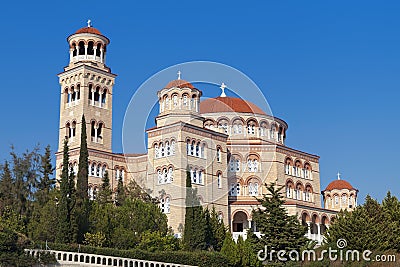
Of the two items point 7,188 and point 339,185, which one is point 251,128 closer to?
point 339,185

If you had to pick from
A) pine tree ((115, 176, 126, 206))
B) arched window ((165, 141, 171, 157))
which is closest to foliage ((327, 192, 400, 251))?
arched window ((165, 141, 171, 157))

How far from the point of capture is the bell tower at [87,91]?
49.9 m

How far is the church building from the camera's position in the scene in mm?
45469

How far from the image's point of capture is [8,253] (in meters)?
28.6

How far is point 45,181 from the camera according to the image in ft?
134

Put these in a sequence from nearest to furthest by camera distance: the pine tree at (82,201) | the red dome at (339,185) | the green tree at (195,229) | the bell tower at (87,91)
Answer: the pine tree at (82,201)
the green tree at (195,229)
the bell tower at (87,91)
the red dome at (339,185)

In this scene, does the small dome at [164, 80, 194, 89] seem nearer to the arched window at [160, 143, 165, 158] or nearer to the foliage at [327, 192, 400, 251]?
the arched window at [160, 143, 165, 158]

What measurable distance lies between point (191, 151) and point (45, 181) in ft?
36.3

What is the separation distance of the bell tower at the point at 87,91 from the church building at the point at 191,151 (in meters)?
0.08

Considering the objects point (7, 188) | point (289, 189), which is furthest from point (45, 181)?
point (289, 189)

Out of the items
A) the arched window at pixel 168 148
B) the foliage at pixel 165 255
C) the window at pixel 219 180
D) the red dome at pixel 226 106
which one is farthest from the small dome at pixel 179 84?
the foliage at pixel 165 255

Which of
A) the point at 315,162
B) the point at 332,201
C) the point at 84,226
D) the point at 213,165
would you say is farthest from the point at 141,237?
the point at 332,201

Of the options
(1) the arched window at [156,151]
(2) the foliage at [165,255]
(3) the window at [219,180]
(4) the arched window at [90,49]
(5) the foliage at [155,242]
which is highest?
(4) the arched window at [90,49]

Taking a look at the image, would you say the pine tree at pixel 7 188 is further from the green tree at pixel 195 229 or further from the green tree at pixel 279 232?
the green tree at pixel 279 232
